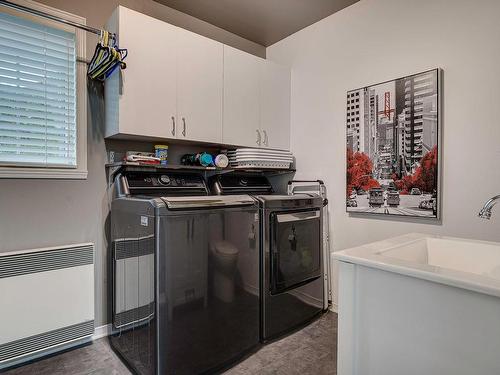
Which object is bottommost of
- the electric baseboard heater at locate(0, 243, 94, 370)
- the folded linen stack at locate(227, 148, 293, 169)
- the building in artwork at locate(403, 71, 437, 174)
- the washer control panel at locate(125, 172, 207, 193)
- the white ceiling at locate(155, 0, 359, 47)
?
the electric baseboard heater at locate(0, 243, 94, 370)

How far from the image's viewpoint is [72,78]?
2242 millimetres

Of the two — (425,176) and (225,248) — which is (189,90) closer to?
(225,248)

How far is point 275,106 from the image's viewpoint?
3104 mm

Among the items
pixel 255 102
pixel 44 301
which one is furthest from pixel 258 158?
pixel 44 301

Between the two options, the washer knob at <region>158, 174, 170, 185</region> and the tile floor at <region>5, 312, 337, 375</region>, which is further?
the washer knob at <region>158, 174, 170, 185</region>

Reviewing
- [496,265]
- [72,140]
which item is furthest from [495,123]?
[72,140]

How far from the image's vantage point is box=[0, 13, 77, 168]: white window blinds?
2.02 metres

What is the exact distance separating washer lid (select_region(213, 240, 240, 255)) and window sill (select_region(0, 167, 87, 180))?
1172 millimetres

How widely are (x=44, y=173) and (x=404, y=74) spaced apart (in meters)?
2.74

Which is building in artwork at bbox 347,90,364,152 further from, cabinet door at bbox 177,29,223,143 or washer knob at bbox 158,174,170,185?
washer knob at bbox 158,174,170,185

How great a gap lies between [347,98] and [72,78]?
2229 millimetres

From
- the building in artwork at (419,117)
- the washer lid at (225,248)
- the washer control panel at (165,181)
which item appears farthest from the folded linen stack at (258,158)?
the building in artwork at (419,117)

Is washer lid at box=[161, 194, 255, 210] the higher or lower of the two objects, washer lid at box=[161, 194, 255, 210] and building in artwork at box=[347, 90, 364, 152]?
the lower

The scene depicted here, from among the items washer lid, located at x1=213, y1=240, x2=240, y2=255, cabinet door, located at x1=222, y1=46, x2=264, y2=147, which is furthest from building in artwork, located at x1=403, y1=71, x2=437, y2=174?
washer lid, located at x1=213, y1=240, x2=240, y2=255
